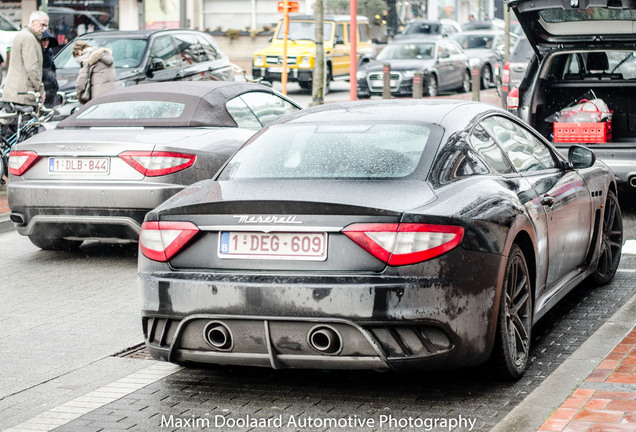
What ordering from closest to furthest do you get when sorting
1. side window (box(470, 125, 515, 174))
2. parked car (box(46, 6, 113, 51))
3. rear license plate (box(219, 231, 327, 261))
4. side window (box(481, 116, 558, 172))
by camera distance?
1. rear license plate (box(219, 231, 327, 261))
2. side window (box(470, 125, 515, 174))
3. side window (box(481, 116, 558, 172))
4. parked car (box(46, 6, 113, 51))

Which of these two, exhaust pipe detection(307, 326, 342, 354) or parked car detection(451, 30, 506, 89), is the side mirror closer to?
exhaust pipe detection(307, 326, 342, 354)

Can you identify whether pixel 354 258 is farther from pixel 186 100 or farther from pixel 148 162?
pixel 186 100

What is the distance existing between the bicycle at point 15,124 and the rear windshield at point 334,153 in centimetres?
791

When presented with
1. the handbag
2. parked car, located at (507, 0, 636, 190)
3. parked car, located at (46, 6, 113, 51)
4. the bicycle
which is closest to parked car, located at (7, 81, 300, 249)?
parked car, located at (507, 0, 636, 190)

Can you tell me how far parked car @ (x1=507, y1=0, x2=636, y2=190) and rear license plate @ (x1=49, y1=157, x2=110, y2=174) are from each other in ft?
13.8

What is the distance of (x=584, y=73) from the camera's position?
12.2m

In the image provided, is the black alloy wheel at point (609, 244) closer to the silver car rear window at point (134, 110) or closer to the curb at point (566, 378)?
the curb at point (566, 378)

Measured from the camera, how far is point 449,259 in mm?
5160

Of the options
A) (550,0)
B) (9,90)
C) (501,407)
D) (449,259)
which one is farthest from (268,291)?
(9,90)

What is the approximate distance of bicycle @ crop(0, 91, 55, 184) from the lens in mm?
13767

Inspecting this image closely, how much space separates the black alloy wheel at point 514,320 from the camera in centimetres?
552

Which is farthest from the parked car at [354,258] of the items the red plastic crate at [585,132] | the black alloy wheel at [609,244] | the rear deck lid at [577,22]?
the red plastic crate at [585,132]

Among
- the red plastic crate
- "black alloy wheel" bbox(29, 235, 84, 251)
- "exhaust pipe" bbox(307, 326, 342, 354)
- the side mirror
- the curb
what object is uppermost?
the side mirror

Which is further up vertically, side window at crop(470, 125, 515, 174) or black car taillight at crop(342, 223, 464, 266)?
side window at crop(470, 125, 515, 174)
